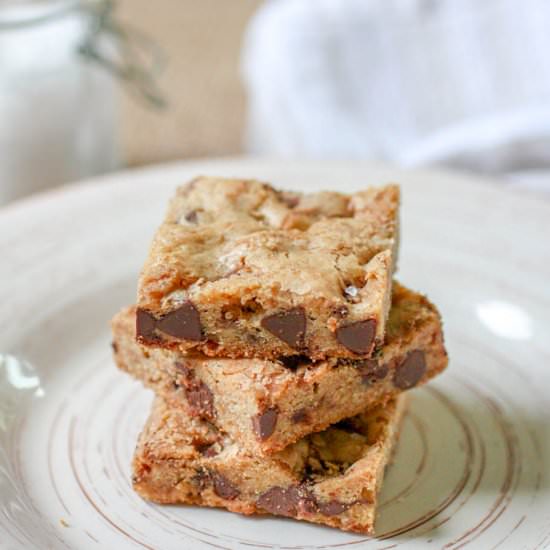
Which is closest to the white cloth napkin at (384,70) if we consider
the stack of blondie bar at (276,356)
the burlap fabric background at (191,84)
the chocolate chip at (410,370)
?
the burlap fabric background at (191,84)

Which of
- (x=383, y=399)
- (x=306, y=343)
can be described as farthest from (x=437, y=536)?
(x=306, y=343)

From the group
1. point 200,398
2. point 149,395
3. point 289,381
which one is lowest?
point 149,395

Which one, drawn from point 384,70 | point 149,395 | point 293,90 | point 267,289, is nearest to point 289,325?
point 267,289

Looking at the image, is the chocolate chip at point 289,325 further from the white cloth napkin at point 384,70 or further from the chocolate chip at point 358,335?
the white cloth napkin at point 384,70

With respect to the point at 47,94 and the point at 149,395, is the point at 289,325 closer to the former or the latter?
the point at 149,395

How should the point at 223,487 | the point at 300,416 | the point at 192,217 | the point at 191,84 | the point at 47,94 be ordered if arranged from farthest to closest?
the point at 191,84 < the point at 47,94 < the point at 192,217 < the point at 223,487 < the point at 300,416

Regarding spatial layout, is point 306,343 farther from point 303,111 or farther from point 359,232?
point 303,111

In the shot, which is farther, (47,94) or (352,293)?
(47,94)
